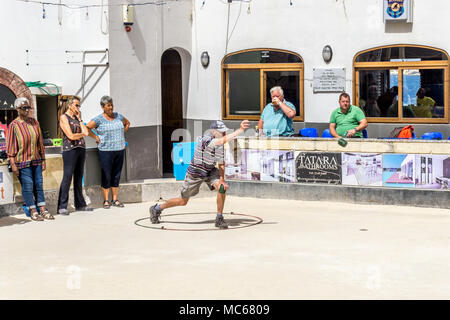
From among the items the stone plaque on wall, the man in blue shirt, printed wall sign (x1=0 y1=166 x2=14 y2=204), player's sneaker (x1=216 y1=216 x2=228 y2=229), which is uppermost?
the stone plaque on wall

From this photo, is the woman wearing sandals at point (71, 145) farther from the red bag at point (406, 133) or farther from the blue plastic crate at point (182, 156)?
the red bag at point (406, 133)

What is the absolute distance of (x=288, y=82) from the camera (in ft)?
56.7

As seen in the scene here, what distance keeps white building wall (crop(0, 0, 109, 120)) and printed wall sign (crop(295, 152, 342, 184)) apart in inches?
162

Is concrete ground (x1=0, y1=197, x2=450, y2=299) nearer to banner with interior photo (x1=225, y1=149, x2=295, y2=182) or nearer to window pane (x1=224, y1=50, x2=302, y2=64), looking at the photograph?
banner with interior photo (x1=225, y1=149, x2=295, y2=182)

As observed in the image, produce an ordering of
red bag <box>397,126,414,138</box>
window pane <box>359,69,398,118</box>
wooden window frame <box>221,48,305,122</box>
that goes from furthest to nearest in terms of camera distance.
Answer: wooden window frame <box>221,48,305,122</box>
window pane <box>359,69,398,118</box>
red bag <box>397,126,414,138</box>

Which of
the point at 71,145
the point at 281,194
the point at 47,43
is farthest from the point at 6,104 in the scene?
the point at 281,194

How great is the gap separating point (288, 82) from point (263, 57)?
0.70 metres

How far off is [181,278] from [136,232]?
10.1ft

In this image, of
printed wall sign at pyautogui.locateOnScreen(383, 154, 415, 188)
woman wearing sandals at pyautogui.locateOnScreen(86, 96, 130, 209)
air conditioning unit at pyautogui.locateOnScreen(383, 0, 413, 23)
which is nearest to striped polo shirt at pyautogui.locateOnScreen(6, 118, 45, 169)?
woman wearing sandals at pyautogui.locateOnScreen(86, 96, 130, 209)

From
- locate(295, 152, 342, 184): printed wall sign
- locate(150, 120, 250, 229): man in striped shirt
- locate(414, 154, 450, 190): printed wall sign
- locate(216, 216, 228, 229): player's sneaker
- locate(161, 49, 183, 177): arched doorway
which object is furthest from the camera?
locate(161, 49, 183, 177): arched doorway

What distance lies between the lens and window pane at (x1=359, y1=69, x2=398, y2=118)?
1655 centimetres

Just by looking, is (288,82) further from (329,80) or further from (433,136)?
(433,136)

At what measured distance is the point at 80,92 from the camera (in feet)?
53.8

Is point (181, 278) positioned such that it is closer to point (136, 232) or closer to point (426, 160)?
point (136, 232)
